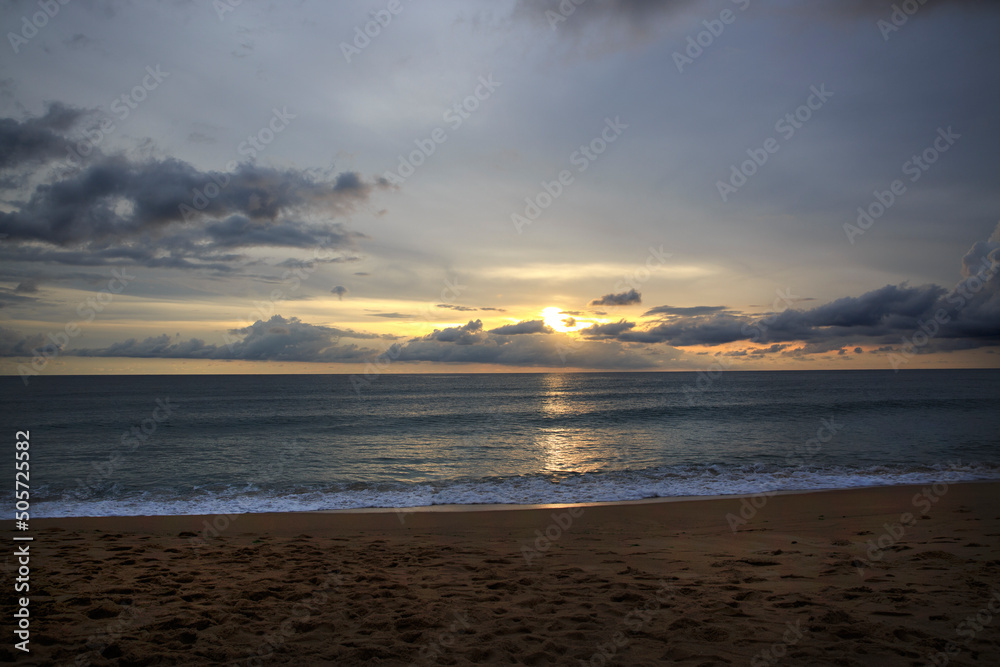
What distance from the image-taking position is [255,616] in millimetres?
5641

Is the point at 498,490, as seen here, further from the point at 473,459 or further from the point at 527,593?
the point at 527,593

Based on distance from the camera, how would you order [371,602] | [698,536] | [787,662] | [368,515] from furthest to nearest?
[368,515] < [698,536] < [371,602] < [787,662]

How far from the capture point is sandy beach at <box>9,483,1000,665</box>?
477cm

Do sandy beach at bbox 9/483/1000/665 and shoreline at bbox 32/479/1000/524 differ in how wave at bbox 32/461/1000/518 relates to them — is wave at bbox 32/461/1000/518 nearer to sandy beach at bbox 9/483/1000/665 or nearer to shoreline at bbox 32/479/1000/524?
shoreline at bbox 32/479/1000/524

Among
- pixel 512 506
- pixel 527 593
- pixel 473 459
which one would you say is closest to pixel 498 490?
pixel 512 506

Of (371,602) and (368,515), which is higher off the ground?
(371,602)

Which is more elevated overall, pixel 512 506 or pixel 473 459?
pixel 512 506

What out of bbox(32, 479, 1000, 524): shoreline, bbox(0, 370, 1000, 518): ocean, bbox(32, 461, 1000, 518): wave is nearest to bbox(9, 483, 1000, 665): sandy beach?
bbox(32, 479, 1000, 524): shoreline

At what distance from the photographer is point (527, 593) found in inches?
252

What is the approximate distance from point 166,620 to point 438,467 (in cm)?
1488

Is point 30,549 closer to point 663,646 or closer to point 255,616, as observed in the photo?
point 255,616

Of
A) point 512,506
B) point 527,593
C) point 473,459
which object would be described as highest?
point 527,593

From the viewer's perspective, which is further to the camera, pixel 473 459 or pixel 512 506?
pixel 473 459

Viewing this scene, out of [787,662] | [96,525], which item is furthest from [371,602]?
[96,525]
